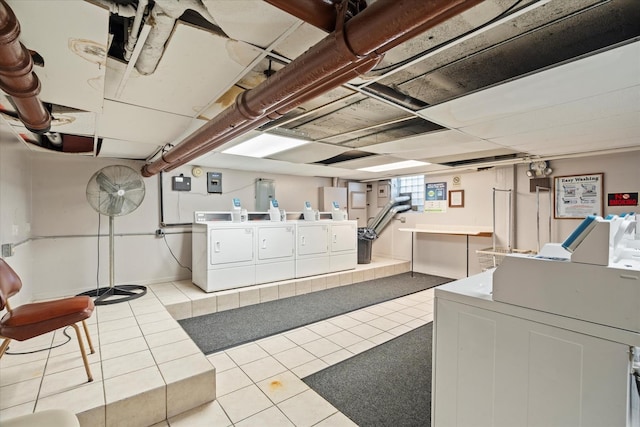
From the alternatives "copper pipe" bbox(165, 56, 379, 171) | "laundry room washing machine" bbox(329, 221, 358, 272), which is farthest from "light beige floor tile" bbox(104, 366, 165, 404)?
"laundry room washing machine" bbox(329, 221, 358, 272)

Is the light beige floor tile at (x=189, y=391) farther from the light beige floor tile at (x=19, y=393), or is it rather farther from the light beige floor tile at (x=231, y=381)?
the light beige floor tile at (x=19, y=393)

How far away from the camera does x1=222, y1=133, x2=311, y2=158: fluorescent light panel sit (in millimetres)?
3367

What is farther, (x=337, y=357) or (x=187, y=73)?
(x=337, y=357)

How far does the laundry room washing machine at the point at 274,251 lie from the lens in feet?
15.5

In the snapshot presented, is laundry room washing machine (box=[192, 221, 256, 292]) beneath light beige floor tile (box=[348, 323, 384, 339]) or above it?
above

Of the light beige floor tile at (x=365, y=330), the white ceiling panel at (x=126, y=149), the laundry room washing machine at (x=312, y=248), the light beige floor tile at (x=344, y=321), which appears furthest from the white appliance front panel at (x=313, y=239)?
the white ceiling panel at (x=126, y=149)

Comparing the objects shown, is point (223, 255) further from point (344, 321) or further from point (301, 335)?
point (344, 321)

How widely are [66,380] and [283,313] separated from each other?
2.40 metres

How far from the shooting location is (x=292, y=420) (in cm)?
198

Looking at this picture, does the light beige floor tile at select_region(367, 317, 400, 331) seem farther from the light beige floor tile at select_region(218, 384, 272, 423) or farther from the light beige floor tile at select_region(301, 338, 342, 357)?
the light beige floor tile at select_region(218, 384, 272, 423)

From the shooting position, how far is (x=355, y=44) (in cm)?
109

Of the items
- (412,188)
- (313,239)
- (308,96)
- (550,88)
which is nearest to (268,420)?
(308,96)

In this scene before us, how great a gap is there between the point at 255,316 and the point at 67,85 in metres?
3.15

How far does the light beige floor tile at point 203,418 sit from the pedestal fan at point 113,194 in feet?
7.65
